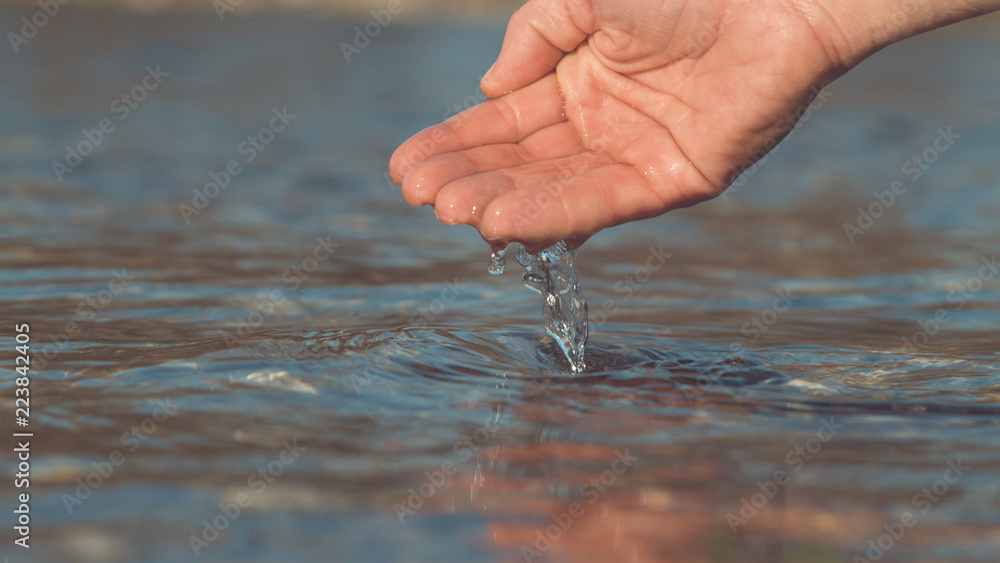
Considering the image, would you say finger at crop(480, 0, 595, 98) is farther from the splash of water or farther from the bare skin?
the splash of water

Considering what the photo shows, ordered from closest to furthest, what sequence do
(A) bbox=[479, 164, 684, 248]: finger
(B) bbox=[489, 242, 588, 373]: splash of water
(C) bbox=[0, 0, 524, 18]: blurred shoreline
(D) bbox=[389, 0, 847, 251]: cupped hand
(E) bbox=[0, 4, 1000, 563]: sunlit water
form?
(E) bbox=[0, 4, 1000, 563]: sunlit water < (A) bbox=[479, 164, 684, 248]: finger < (D) bbox=[389, 0, 847, 251]: cupped hand < (B) bbox=[489, 242, 588, 373]: splash of water < (C) bbox=[0, 0, 524, 18]: blurred shoreline

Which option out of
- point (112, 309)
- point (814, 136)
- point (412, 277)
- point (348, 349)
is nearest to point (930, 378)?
point (348, 349)

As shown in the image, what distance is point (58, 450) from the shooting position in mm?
2898

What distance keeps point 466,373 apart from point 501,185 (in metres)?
0.67

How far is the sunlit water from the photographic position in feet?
8.38

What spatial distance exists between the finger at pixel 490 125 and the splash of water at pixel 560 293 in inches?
17.3

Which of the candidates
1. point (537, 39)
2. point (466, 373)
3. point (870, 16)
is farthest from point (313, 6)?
point (870, 16)

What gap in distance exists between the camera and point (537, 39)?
3.84m

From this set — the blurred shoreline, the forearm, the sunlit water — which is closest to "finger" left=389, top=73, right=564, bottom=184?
the sunlit water

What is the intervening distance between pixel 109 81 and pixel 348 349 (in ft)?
28.9

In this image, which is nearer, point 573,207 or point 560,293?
point 573,207

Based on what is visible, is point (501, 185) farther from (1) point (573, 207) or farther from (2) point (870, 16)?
(2) point (870, 16)

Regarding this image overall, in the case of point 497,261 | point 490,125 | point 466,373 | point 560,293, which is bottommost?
point 466,373

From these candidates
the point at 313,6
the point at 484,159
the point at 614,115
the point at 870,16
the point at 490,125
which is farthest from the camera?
the point at 313,6
